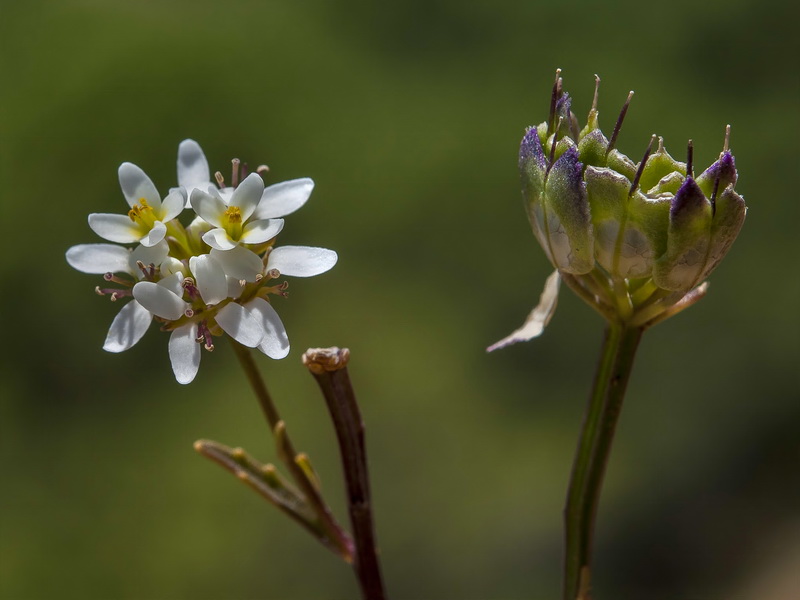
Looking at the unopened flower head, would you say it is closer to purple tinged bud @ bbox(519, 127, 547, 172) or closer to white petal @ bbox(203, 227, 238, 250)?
purple tinged bud @ bbox(519, 127, 547, 172)

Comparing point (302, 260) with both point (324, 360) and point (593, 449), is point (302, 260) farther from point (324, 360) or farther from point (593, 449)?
point (593, 449)

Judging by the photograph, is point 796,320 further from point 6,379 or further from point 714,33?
point 6,379

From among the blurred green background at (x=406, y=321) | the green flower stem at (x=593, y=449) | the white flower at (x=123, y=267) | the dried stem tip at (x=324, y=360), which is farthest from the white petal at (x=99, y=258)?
the blurred green background at (x=406, y=321)

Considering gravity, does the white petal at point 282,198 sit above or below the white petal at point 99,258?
above

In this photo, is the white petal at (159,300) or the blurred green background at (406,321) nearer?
the white petal at (159,300)

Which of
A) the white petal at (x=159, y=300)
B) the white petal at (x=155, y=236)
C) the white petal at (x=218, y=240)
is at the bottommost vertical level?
the white petal at (x=159, y=300)

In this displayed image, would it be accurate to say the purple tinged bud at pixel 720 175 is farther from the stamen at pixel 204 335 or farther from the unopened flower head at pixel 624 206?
the stamen at pixel 204 335
